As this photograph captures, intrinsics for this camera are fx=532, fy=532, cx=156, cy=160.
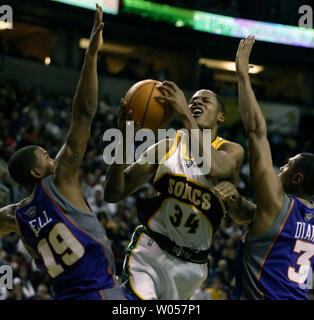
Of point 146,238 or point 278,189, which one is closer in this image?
point 278,189

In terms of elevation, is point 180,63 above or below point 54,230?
above

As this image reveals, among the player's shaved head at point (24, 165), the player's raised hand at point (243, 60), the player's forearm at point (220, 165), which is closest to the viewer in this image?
the player's shaved head at point (24, 165)

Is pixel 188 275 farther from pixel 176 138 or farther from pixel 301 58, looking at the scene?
pixel 301 58

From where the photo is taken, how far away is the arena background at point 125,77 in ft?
33.6

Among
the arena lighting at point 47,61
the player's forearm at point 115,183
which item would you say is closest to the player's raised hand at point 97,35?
the player's forearm at point 115,183

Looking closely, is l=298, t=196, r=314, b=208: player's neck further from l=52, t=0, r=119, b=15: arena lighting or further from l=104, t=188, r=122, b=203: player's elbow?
l=52, t=0, r=119, b=15: arena lighting

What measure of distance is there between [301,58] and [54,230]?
18.9 meters

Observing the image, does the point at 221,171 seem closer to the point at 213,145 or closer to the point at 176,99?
the point at 213,145

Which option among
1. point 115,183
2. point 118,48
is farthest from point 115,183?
point 118,48

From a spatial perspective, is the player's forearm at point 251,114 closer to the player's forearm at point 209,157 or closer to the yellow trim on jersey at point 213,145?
the player's forearm at point 209,157

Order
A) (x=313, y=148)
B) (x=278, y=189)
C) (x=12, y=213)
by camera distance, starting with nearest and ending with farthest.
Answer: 1. (x=278, y=189)
2. (x=12, y=213)
3. (x=313, y=148)

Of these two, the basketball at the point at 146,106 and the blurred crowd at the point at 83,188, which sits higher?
the basketball at the point at 146,106

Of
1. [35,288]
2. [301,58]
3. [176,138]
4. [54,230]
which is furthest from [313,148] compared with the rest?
[54,230]
